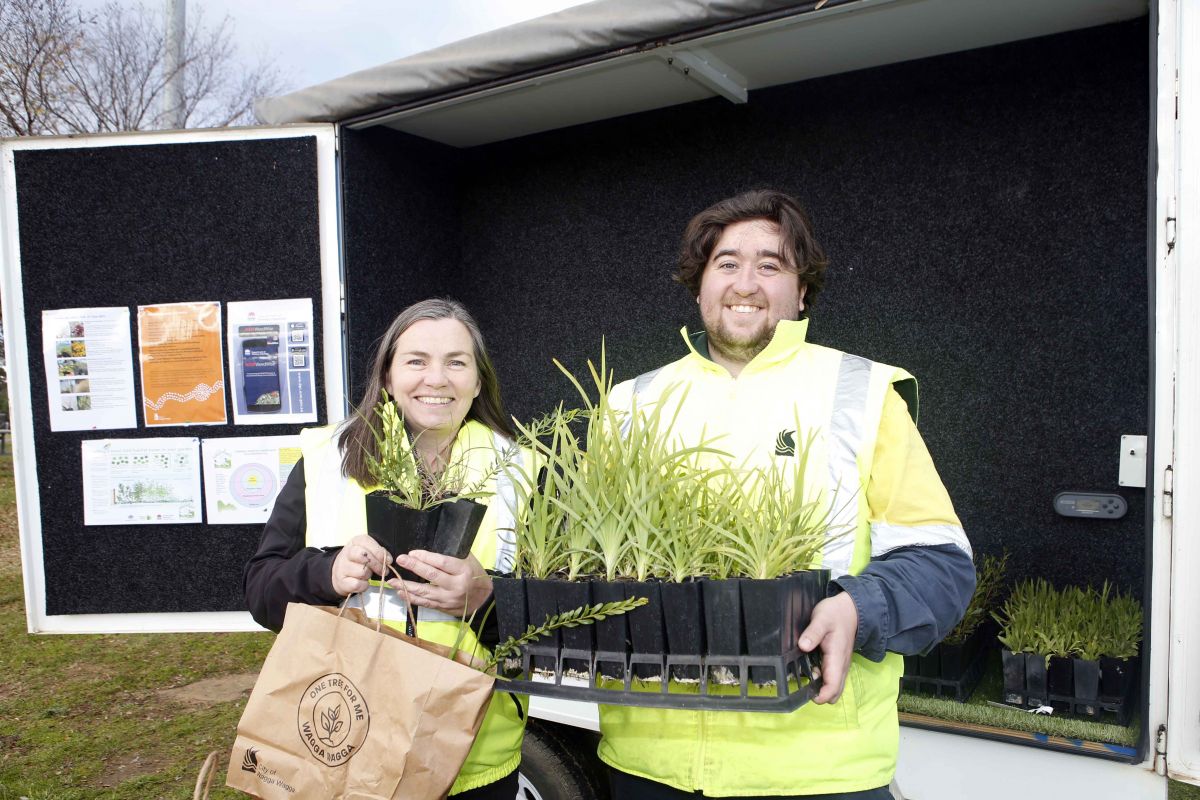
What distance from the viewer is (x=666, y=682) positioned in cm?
106

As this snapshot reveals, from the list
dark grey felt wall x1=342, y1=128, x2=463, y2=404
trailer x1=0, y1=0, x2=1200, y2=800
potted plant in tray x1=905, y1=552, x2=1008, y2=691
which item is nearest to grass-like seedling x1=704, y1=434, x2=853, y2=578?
potted plant in tray x1=905, y1=552, x2=1008, y2=691

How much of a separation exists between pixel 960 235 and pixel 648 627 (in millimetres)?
2415

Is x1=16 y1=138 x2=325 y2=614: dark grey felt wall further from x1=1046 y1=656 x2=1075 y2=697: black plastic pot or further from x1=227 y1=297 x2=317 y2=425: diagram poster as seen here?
x1=1046 y1=656 x2=1075 y2=697: black plastic pot

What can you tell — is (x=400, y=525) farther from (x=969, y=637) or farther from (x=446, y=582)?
(x=969, y=637)

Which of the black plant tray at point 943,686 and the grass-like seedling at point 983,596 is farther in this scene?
the grass-like seedling at point 983,596

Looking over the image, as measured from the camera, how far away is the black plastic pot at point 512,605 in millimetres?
1148

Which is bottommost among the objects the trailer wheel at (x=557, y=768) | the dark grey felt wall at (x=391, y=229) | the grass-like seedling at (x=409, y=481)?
the trailer wheel at (x=557, y=768)

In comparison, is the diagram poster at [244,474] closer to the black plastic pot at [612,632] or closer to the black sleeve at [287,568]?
the black sleeve at [287,568]

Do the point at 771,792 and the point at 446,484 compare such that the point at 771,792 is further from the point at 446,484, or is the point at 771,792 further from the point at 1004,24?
the point at 1004,24

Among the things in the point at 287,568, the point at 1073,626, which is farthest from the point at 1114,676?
the point at 287,568

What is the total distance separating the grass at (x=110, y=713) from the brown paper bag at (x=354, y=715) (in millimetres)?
2361

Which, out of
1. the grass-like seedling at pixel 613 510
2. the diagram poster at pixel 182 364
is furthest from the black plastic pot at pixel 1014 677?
the diagram poster at pixel 182 364

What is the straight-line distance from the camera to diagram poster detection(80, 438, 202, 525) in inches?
108

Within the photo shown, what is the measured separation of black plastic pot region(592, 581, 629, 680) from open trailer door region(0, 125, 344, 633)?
1.80 meters
